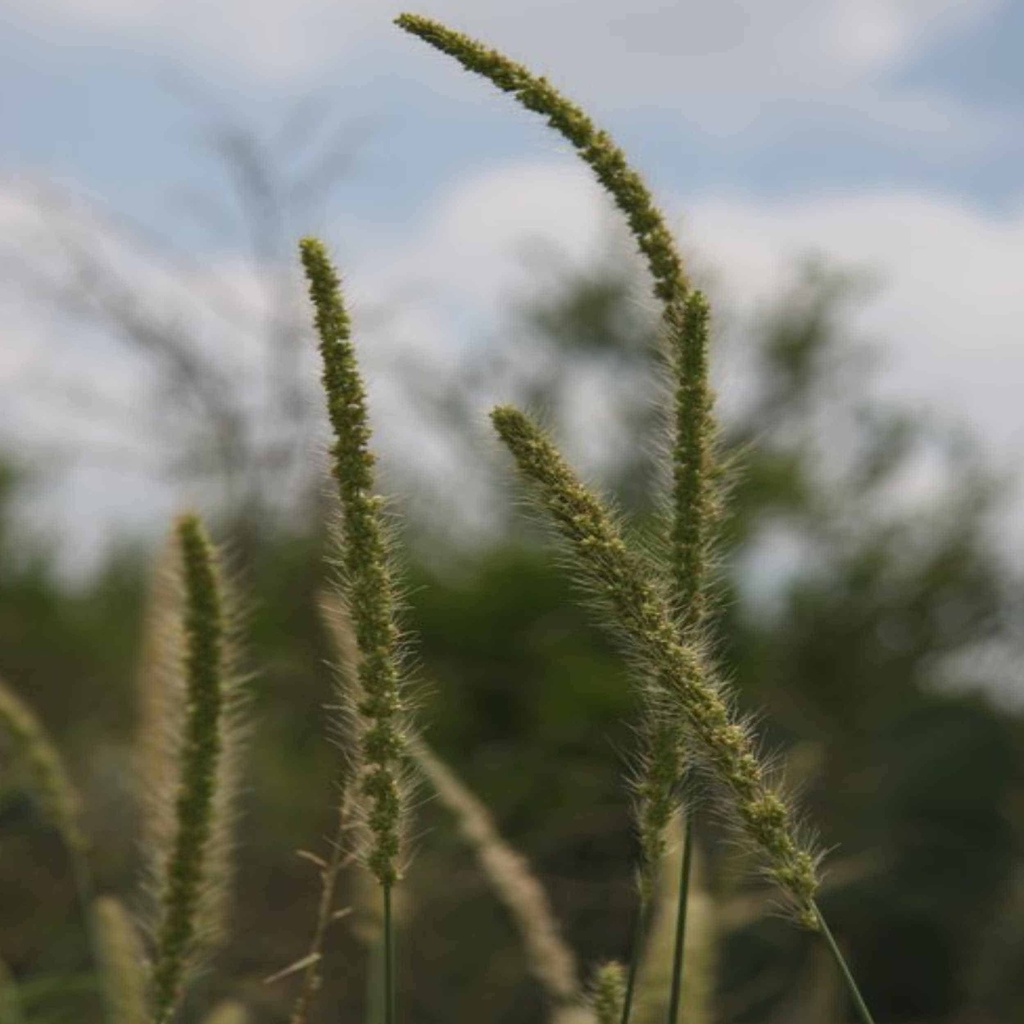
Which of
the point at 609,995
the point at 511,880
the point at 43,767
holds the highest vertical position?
the point at 43,767

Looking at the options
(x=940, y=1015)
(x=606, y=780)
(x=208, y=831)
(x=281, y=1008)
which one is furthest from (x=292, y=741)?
(x=208, y=831)

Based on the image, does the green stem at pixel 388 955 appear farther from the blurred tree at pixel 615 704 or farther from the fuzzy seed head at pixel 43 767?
the blurred tree at pixel 615 704

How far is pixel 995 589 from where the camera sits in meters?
13.2

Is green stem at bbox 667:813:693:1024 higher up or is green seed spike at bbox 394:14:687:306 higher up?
green seed spike at bbox 394:14:687:306

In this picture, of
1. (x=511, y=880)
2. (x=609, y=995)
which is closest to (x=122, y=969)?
(x=511, y=880)

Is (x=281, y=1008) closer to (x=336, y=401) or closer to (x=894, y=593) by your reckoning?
(x=336, y=401)

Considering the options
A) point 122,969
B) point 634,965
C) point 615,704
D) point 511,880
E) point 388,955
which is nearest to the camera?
point 388,955

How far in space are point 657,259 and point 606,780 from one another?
8.47 metres

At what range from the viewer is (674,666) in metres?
1.71

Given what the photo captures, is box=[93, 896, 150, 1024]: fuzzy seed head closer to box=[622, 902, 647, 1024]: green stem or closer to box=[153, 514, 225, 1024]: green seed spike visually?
box=[153, 514, 225, 1024]: green seed spike

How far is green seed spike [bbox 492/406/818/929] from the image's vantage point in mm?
1707

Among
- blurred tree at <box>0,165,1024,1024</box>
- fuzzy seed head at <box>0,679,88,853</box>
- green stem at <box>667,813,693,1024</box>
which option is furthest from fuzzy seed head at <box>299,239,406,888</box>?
blurred tree at <box>0,165,1024,1024</box>

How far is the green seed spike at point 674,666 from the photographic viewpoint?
67.2 inches

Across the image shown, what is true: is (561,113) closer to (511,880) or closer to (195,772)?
(195,772)
